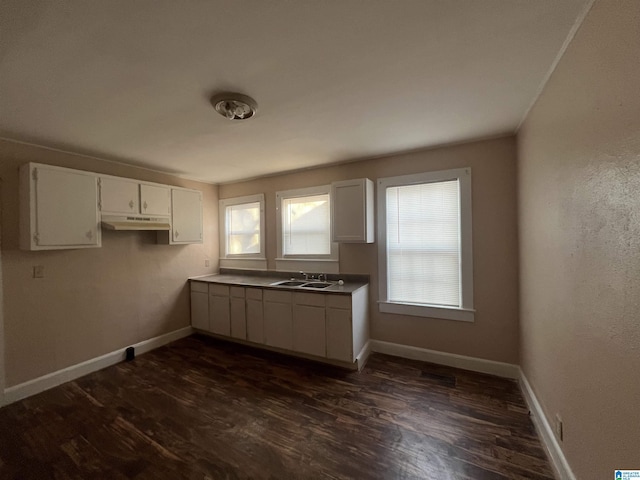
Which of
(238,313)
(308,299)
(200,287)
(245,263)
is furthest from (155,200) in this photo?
(308,299)

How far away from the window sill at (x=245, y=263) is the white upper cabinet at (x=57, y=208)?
6.52 ft

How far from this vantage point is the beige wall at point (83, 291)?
2.46 m

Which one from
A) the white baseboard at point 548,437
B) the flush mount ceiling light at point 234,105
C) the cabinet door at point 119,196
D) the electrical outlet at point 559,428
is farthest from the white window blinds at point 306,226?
the electrical outlet at point 559,428

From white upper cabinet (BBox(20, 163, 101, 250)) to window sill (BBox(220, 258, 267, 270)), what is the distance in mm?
1987

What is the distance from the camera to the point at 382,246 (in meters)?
3.22

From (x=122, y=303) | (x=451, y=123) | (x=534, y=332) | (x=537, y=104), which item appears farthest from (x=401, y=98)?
(x=122, y=303)

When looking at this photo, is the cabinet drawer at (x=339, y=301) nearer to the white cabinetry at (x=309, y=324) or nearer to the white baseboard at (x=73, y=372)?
the white cabinetry at (x=309, y=324)

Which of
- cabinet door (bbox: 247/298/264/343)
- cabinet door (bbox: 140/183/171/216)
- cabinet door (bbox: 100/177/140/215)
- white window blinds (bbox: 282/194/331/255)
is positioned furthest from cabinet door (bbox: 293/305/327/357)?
cabinet door (bbox: 100/177/140/215)

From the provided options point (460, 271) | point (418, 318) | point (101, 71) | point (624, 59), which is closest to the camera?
point (624, 59)

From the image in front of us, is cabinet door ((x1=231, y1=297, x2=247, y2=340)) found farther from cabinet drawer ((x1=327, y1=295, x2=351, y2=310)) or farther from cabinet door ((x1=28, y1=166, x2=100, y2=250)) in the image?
cabinet door ((x1=28, y1=166, x2=100, y2=250))

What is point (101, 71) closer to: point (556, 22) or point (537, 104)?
point (556, 22)

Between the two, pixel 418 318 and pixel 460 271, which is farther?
pixel 418 318

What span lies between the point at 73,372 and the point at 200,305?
60.5 inches

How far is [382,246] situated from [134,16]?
2927 millimetres
